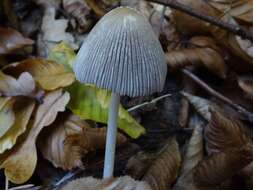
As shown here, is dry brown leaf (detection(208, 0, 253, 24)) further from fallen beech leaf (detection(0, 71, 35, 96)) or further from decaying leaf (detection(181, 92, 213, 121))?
fallen beech leaf (detection(0, 71, 35, 96))

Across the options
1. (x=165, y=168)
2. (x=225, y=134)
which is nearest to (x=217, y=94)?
(x=225, y=134)

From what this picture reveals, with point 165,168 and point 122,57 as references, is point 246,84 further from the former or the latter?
point 122,57

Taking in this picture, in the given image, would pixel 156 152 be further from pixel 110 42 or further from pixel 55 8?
pixel 55 8

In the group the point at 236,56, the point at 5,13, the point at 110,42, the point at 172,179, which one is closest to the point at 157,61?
the point at 110,42

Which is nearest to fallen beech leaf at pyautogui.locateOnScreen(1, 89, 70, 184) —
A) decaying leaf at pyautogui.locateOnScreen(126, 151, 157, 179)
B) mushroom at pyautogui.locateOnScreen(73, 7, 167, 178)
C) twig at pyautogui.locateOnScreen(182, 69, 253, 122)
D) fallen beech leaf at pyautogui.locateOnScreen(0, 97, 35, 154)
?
fallen beech leaf at pyautogui.locateOnScreen(0, 97, 35, 154)

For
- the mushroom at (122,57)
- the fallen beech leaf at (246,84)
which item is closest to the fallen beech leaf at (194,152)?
the fallen beech leaf at (246,84)

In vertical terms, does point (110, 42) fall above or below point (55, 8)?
above
